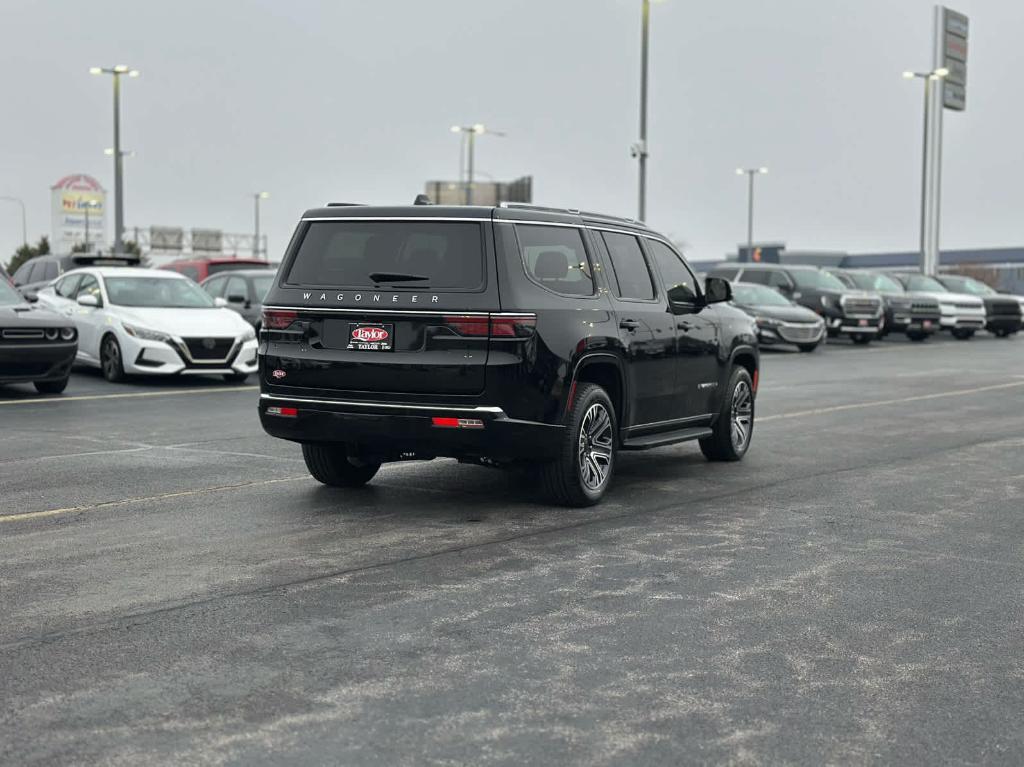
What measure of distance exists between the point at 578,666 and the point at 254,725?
51.1 inches

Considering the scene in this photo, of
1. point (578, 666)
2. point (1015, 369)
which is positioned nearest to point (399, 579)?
point (578, 666)

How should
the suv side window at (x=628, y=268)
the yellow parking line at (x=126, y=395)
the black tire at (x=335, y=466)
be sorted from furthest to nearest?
the yellow parking line at (x=126, y=395), the suv side window at (x=628, y=268), the black tire at (x=335, y=466)

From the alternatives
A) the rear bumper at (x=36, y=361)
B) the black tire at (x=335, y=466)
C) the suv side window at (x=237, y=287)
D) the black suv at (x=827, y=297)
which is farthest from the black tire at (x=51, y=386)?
the black suv at (x=827, y=297)

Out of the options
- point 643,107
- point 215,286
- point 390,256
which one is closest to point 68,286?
point 215,286

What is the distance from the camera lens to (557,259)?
8922 millimetres

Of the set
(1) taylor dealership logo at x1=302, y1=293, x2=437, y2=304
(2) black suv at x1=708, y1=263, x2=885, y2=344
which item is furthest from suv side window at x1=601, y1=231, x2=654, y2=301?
(2) black suv at x1=708, y1=263, x2=885, y2=344

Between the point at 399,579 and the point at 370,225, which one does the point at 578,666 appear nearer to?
the point at 399,579

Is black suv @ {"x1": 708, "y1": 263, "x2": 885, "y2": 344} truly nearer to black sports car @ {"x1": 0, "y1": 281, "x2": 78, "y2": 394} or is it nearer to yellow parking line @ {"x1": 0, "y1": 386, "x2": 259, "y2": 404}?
yellow parking line @ {"x1": 0, "y1": 386, "x2": 259, "y2": 404}

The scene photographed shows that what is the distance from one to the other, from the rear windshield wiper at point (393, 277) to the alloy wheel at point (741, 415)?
3722 millimetres

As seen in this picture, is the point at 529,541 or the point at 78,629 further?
the point at 529,541

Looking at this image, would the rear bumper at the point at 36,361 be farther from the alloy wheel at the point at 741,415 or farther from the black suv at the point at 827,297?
the black suv at the point at 827,297

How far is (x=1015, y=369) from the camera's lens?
25328 millimetres

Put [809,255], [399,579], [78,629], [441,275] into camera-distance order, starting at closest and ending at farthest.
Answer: [78,629] < [399,579] < [441,275] < [809,255]

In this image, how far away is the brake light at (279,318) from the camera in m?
8.78
